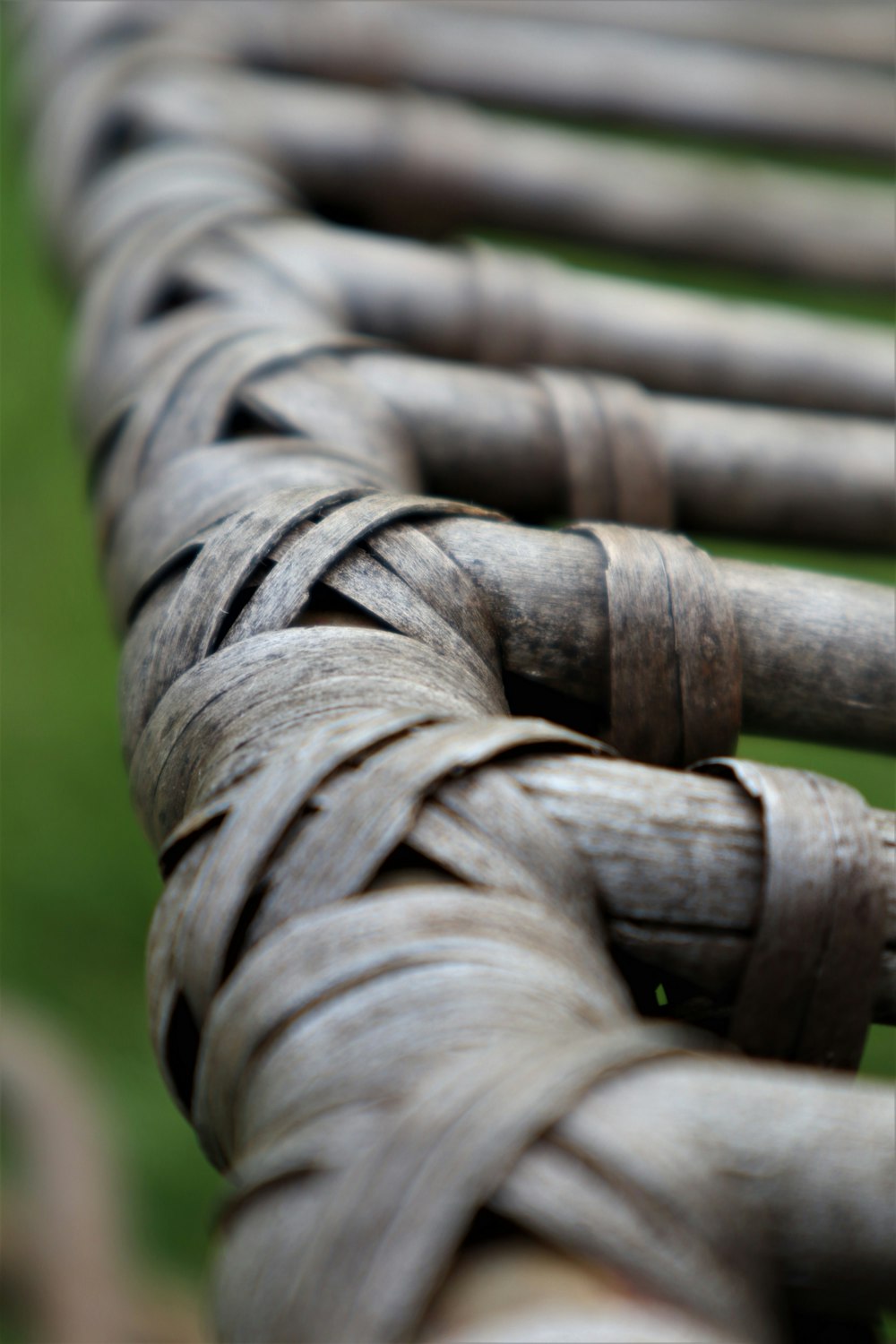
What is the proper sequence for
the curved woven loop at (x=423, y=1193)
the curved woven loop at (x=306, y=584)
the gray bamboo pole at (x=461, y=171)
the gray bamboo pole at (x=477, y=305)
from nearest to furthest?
1. the curved woven loop at (x=423, y=1193)
2. the curved woven loop at (x=306, y=584)
3. the gray bamboo pole at (x=477, y=305)
4. the gray bamboo pole at (x=461, y=171)

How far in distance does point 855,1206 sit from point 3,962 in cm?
107

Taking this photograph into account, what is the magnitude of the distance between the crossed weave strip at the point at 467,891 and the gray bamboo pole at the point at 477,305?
154 mm

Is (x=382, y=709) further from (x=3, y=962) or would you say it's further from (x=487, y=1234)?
(x=3, y=962)

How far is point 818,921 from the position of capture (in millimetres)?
315

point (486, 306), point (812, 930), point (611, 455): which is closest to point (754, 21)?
point (486, 306)

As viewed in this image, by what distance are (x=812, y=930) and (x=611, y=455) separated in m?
0.29

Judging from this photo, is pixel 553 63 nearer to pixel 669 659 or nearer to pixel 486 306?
pixel 486 306

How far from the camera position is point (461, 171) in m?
0.87

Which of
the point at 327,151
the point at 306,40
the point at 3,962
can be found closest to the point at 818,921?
the point at 327,151

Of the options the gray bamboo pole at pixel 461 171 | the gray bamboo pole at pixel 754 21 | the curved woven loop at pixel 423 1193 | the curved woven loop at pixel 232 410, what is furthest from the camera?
the gray bamboo pole at pixel 754 21

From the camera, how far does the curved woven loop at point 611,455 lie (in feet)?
1.83

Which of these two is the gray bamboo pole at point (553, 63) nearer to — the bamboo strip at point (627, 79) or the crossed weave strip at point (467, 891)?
the bamboo strip at point (627, 79)

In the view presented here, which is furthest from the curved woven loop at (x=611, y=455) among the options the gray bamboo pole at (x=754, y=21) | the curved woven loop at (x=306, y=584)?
the gray bamboo pole at (x=754, y=21)

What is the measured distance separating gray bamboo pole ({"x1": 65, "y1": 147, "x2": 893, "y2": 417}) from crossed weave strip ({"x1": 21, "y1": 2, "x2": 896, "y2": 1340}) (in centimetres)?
15
